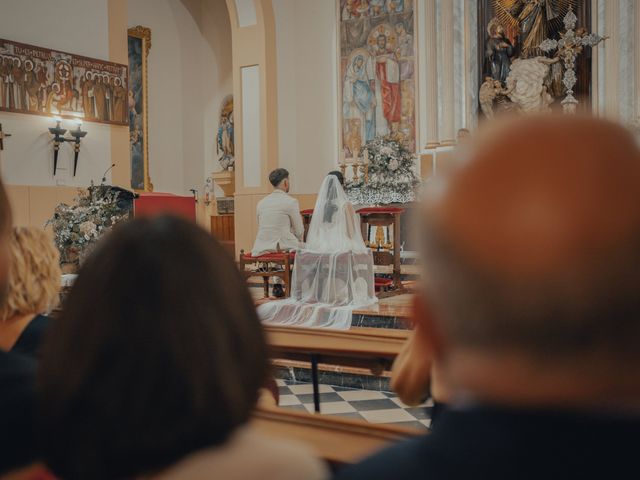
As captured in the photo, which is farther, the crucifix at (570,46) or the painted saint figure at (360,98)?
the painted saint figure at (360,98)

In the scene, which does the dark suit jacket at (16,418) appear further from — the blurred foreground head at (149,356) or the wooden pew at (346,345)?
the wooden pew at (346,345)

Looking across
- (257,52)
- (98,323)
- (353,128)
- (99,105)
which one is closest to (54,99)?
(99,105)

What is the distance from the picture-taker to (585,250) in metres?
0.60

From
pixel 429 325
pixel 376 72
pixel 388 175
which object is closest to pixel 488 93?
pixel 376 72

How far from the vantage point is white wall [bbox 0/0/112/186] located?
362 inches

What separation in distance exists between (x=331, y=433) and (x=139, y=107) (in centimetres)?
1456

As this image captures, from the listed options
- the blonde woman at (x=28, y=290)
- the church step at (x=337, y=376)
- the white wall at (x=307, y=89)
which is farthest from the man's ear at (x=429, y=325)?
the white wall at (x=307, y=89)

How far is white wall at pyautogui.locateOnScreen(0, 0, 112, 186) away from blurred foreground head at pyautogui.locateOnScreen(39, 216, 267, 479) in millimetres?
8874

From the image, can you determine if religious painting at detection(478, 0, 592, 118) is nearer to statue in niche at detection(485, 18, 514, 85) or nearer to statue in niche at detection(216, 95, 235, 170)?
statue in niche at detection(485, 18, 514, 85)

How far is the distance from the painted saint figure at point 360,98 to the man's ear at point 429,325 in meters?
12.9

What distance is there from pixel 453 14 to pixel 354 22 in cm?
221

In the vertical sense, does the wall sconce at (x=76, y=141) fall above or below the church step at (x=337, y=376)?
above

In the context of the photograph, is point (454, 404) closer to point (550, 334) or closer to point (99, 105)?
point (550, 334)

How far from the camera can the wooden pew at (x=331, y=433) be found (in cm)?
182
